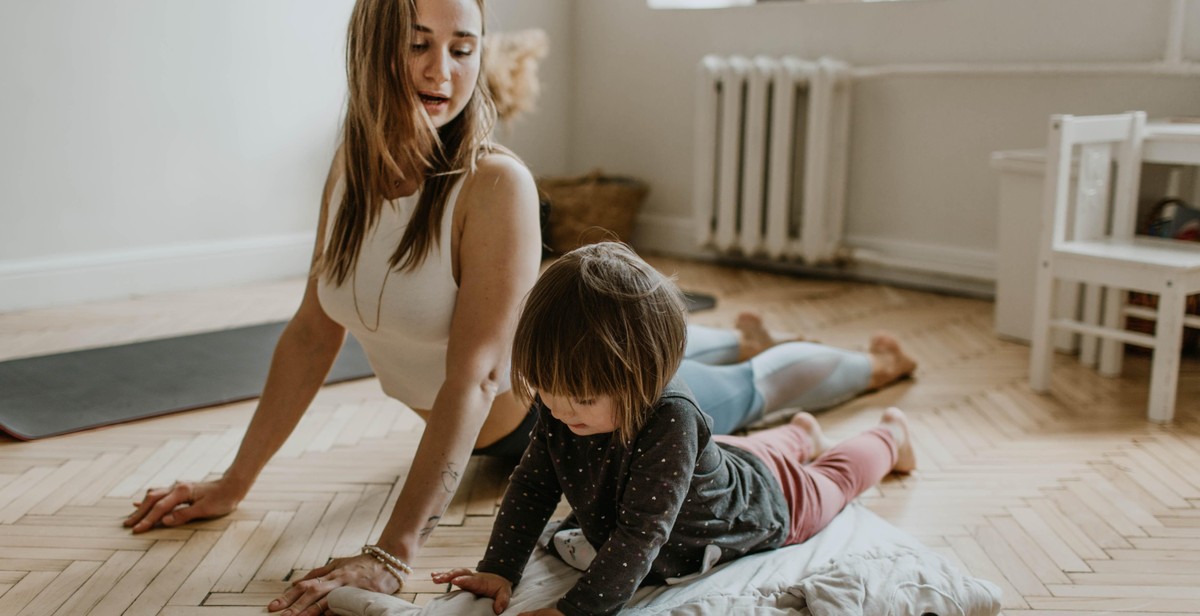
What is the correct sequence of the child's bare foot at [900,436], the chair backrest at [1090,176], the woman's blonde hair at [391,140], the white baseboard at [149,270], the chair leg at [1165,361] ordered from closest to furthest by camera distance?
the woman's blonde hair at [391,140], the child's bare foot at [900,436], the chair leg at [1165,361], the chair backrest at [1090,176], the white baseboard at [149,270]

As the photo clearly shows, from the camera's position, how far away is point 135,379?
2.64m

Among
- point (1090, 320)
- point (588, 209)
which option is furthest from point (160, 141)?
point (1090, 320)

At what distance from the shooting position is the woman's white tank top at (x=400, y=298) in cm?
167

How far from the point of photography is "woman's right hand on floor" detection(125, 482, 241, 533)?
71.4 inches

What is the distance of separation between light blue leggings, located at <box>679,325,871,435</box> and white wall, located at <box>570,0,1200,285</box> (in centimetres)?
129

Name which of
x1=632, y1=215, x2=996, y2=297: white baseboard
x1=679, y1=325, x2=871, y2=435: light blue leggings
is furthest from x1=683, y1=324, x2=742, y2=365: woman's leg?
x1=632, y1=215, x2=996, y2=297: white baseboard

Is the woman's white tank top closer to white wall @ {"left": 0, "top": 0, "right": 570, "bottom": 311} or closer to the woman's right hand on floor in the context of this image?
the woman's right hand on floor

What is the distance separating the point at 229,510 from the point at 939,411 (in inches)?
60.2

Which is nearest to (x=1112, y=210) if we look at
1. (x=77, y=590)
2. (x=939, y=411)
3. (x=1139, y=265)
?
(x=1139, y=265)

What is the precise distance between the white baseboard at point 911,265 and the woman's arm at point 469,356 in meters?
2.33

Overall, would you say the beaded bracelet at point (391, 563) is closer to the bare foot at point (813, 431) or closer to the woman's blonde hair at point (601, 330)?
the woman's blonde hair at point (601, 330)

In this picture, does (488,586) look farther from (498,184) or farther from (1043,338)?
(1043,338)

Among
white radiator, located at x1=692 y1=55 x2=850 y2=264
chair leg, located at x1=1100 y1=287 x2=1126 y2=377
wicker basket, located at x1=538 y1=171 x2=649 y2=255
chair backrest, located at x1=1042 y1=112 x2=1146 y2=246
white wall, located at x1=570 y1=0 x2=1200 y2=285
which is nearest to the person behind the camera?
chair backrest, located at x1=1042 y1=112 x2=1146 y2=246

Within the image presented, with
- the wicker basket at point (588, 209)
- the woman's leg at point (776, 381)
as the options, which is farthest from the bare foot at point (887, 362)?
the wicker basket at point (588, 209)
